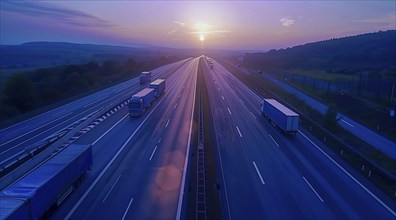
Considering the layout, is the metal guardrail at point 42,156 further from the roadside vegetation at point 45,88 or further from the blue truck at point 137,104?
the roadside vegetation at point 45,88

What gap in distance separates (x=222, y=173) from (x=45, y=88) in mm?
58096

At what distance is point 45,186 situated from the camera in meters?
17.6

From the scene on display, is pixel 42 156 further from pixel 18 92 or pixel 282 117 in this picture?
pixel 18 92

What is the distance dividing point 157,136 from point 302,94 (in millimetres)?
40650

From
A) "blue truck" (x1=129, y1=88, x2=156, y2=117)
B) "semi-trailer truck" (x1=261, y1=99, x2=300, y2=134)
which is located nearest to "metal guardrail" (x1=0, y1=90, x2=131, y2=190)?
"blue truck" (x1=129, y1=88, x2=156, y2=117)

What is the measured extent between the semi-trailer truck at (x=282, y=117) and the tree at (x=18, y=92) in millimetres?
40029

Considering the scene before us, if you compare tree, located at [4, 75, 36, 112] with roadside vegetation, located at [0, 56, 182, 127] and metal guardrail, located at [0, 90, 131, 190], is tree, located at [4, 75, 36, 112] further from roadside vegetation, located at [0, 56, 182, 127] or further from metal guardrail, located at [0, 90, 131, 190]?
metal guardrail, located at [0, 90, 131, 190]

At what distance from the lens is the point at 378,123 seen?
40375 mm

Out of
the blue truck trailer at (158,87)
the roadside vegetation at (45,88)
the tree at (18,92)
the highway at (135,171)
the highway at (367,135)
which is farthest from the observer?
the blue truck trailer at (158,87)

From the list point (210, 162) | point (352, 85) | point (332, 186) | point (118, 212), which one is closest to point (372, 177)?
point (332, 186)

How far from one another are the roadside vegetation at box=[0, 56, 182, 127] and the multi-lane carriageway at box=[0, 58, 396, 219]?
867 centimetres

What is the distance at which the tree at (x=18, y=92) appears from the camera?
174ft

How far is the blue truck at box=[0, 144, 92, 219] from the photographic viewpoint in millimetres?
15461

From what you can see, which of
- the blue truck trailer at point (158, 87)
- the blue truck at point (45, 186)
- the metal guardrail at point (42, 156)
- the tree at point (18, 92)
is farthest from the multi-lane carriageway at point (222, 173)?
the blue truck trailer at point (158, 87)
